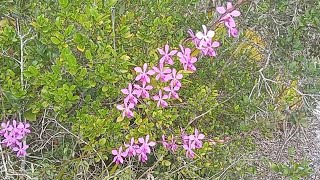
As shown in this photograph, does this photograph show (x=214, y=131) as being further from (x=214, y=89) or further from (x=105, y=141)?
(x=105, y=141)

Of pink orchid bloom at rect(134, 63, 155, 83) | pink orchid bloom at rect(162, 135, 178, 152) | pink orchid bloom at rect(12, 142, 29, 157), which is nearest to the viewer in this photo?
pink orchid bloom at rect(134, 63, 155, 83)

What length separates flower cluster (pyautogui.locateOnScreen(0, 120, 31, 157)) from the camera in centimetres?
193

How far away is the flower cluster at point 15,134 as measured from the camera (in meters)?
1.93

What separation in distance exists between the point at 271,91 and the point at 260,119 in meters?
0.12

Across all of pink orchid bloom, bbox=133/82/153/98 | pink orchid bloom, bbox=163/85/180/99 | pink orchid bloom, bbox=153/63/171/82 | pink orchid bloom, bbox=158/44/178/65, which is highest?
pink orchid bloom, bbox=158/44/178/65

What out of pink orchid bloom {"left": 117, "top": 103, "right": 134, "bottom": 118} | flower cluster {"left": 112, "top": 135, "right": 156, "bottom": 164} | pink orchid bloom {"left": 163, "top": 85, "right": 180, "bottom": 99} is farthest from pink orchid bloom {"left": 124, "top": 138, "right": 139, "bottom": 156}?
pink orchid bloom {"left": 163, "top": 85, "right": 180, "bottom": 99}

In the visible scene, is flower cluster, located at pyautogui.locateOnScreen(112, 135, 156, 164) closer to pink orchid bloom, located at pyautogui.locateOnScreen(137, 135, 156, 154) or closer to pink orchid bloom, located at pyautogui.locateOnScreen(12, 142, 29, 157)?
pink orchid bloom, located at pyautogui.locateOnScreen(137, 135, 156, 154)

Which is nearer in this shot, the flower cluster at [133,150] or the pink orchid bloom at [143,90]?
the pink orchid bloom at [143,90]

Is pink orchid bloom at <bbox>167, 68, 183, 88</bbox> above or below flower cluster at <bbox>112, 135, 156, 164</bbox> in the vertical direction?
above

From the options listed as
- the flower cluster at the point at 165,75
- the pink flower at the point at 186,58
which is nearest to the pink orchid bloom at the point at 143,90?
the flower cluster at the point at 165,75

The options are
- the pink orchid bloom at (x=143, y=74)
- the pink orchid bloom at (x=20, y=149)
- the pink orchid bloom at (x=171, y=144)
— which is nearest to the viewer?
the pink orchid bloom at (x=143, y=74)

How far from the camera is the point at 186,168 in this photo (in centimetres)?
216

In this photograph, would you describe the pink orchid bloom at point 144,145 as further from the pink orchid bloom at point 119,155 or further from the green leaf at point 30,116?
the green leaf at point 30,116

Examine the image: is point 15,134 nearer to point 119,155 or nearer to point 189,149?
point 119,155
